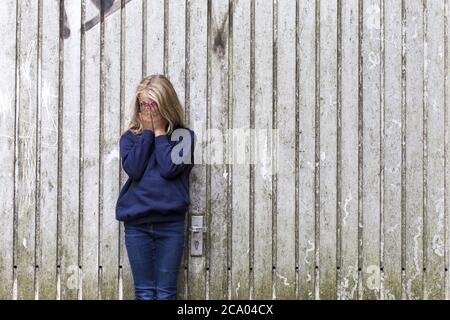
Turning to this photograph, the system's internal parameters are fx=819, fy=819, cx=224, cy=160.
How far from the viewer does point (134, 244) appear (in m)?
4.52

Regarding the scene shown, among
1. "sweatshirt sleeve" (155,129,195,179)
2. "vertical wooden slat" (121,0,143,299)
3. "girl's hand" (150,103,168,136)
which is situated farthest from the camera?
"vertical wooden slat" (121,0,143,299)

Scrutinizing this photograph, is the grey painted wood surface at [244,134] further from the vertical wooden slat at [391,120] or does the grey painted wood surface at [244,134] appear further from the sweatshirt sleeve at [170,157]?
the sweatshirt sleeve at [170,157]

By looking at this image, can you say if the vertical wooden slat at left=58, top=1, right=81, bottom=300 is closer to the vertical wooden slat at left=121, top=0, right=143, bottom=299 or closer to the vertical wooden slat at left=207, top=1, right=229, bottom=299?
the vertical wooden slat at left=121, top=0, right=143, bottom=299

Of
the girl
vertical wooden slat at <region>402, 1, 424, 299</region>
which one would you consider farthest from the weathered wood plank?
vertical wooden slat at <region>402, 1, 424, 299</region>

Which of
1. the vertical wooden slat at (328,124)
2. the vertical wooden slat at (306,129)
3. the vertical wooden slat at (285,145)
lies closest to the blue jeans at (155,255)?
the vertical wooden slat at (285,145)

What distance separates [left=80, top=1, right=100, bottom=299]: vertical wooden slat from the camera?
4727 mm

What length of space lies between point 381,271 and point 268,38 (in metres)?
1.51

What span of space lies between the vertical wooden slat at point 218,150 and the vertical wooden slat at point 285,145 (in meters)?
0.30

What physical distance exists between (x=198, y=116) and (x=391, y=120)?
112 centimetres

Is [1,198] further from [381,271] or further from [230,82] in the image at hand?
[381,271]

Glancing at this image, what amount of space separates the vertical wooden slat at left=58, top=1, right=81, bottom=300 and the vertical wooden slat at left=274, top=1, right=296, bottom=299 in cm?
116

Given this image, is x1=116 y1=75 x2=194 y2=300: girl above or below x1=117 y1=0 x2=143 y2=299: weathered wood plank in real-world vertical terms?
below

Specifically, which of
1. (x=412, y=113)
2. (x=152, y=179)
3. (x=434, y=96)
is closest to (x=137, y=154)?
(x=152, y=179)

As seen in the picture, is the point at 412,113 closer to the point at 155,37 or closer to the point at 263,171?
the point at 263,171
